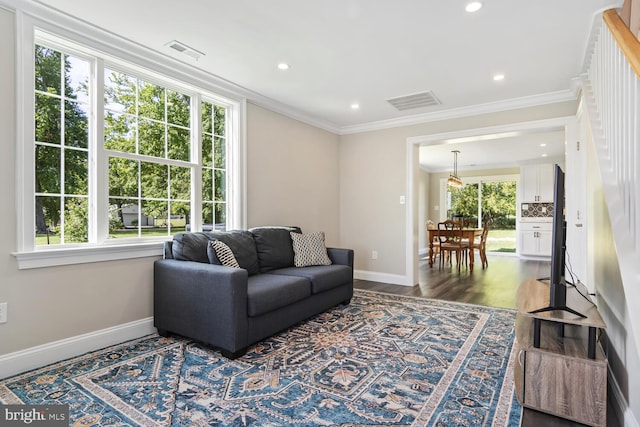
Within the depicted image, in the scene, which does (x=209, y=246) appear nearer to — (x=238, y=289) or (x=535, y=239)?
(x=238, y=289)

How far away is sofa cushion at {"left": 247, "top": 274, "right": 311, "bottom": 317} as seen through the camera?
8.44 feet

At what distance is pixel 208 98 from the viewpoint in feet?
12.2

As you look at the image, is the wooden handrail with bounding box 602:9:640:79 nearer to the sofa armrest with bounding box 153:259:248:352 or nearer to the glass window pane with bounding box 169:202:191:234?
the sofa armrest with bounding box 153:259:248:352

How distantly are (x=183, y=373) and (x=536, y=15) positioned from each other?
11.1 ft

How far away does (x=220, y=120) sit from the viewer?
387 centimetres

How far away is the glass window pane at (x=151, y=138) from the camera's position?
3119mm

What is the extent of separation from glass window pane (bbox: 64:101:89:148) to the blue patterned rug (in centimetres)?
160

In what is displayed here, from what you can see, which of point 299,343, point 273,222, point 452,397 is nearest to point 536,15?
point 452,397

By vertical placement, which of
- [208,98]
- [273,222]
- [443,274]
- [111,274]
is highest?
[208,98]

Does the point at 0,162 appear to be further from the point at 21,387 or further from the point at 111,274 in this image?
the point at 21,387

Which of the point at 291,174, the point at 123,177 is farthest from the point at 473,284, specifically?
the point at 123,177

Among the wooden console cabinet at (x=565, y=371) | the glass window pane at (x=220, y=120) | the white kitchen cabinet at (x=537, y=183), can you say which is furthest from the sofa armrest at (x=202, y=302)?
the white kitchen cabinet at (x=537, y=183)

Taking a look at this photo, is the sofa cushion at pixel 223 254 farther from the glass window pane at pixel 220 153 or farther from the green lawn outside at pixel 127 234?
the glass window pane at pixel 220 153

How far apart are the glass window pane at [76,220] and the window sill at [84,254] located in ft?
0.42
